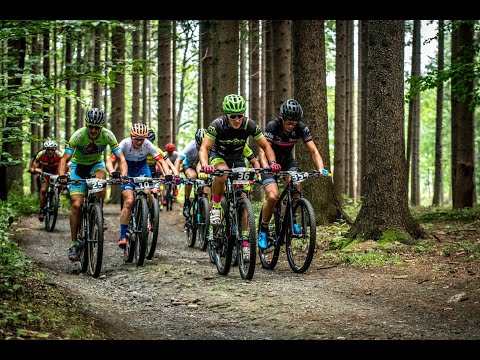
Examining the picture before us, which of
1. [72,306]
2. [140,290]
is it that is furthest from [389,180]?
[72,306]

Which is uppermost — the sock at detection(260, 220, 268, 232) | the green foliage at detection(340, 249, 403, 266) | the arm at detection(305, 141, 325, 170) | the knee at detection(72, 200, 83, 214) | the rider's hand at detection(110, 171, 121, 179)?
the arm at detection(305, 141, 325, 170)

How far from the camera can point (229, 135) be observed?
984 centimetres

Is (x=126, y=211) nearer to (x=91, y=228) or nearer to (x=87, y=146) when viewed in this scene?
(x=91, y=228)

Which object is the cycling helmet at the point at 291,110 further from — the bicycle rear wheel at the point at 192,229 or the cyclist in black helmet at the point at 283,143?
the bicycle rear wheel at the point at 192,229

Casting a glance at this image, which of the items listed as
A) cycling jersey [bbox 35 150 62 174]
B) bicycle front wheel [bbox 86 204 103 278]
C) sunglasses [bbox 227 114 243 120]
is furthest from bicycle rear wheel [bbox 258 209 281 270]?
cycling jersey [bbox 35 150 62 174]

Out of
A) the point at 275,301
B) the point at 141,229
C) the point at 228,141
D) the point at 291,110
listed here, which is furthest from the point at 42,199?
the point at 275,301

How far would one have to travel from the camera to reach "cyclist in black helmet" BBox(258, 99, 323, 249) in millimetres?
9695

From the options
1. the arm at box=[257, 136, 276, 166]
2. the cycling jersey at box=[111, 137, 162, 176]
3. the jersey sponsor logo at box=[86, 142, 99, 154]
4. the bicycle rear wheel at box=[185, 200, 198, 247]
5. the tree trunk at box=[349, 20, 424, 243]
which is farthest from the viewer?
the bicycle rear wheel at box=[185, 200, 198, 247]

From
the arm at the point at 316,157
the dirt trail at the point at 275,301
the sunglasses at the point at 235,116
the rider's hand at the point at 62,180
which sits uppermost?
the sunglasses at the point at 235,116

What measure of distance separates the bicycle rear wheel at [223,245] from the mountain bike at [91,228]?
5.82 feet

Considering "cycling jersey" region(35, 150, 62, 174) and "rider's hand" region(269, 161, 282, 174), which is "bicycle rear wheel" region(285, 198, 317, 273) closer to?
"rider's hand" region(269, 161, 282, 174)

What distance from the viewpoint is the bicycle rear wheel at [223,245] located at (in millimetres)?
9469

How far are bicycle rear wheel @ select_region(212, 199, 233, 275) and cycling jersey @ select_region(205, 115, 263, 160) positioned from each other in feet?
2.56

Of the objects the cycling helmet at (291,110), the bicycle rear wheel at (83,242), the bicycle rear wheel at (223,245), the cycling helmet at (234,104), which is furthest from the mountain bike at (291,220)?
the bicycle rear wheel at (83,242)
